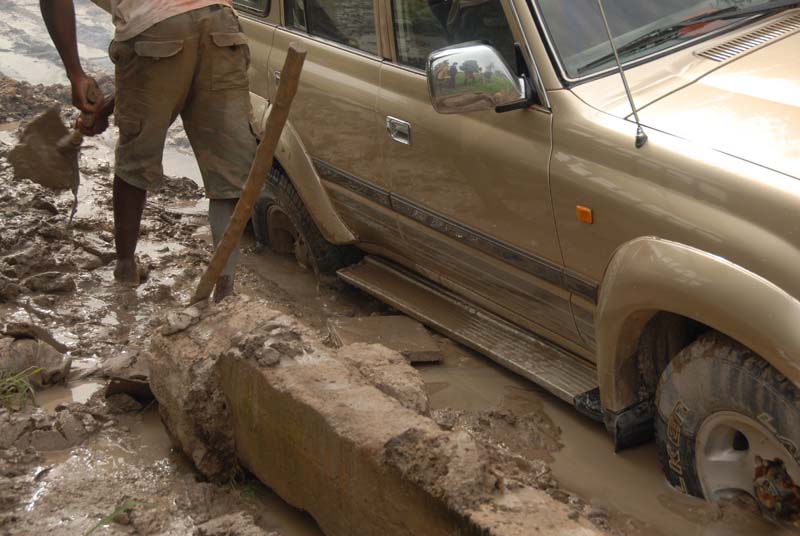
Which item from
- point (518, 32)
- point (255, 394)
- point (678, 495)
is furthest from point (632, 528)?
point (518, 32)

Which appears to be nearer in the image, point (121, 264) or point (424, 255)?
point (424, 255)

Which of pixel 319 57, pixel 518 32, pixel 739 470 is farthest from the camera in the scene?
pixel 319 57

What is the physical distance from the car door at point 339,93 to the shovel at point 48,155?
1318 millimetres

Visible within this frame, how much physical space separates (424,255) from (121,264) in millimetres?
1643

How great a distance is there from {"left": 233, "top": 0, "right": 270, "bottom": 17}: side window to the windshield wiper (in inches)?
80.2

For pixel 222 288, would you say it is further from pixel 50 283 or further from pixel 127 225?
pixel 50 283

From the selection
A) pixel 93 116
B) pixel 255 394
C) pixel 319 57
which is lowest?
pixel 255 394

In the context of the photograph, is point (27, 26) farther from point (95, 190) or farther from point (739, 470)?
point (739, 470)

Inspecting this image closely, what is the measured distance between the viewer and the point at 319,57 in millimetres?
4711

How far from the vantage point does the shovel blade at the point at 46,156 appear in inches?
218

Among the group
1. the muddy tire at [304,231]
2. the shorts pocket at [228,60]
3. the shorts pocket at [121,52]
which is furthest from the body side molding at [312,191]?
the shorts pocket at [121,52]

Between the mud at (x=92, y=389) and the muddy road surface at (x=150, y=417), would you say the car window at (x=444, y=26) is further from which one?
the mud at (x=92, y=389)

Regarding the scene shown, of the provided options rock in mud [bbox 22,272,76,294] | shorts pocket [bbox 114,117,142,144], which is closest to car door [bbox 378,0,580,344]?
shorts pocket [bbox 114,117,142,144]

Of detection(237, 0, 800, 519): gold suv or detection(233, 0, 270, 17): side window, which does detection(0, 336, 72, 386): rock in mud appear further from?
detection(233, 0, 270, 17): side window
